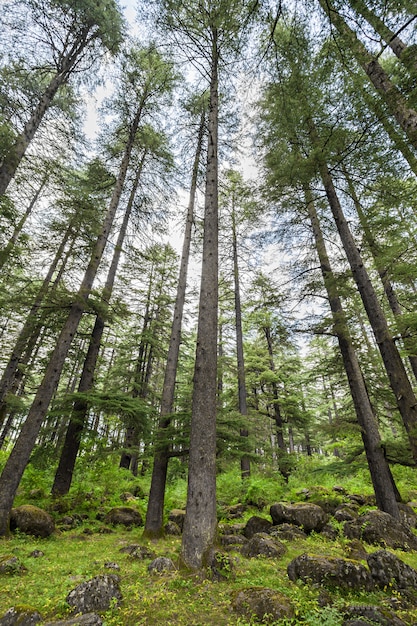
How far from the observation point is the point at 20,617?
10.2ft

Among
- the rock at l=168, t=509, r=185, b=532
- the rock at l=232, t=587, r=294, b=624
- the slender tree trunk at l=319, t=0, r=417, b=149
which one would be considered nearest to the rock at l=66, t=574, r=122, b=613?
the rock at l=232, t=587, r=294, b=624

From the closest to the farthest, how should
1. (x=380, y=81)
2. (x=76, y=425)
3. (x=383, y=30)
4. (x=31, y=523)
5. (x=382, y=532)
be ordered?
(x=383, y=30), (x=382, y=532), (x=380, y=81), (x=31, y=523), (x=76, y=425)

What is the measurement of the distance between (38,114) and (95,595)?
538 inches

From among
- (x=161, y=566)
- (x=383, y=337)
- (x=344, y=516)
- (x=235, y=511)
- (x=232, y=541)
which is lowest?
(x=161, y=566)

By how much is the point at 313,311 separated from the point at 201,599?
855cm

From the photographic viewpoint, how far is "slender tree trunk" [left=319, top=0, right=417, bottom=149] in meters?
5.05

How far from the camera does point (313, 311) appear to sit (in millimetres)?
10094

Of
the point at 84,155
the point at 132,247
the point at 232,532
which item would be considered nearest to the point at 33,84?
the point at 84,155

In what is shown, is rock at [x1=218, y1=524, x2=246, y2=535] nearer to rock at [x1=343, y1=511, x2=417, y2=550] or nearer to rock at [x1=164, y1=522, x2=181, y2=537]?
rock at [x1=164, y1=522, x2=181, y2=537]

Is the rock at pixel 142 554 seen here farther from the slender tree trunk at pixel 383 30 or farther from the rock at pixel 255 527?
Answer: the slender tree trunk at pixel 383 30

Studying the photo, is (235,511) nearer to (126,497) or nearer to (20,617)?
(126,497)

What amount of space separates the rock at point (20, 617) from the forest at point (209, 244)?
46 mm

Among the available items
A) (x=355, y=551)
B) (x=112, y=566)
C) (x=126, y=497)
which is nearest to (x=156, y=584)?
(x=112, y=566)

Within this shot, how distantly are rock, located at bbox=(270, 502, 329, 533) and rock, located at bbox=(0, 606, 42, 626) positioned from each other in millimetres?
5860
